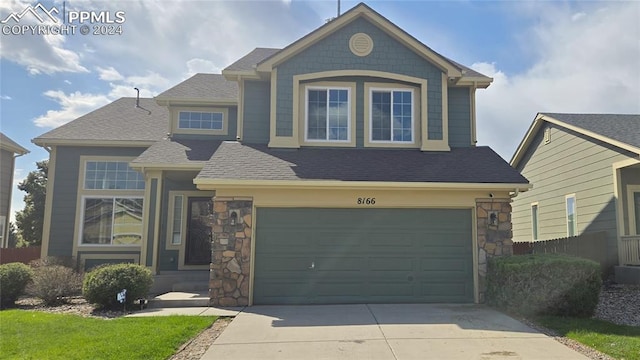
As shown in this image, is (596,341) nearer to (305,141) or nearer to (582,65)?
(305,141)

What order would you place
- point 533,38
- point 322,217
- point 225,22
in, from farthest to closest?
1. point 533,38
2. point 225,22
3. point 322,217

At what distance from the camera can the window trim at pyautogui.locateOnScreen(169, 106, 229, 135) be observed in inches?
530

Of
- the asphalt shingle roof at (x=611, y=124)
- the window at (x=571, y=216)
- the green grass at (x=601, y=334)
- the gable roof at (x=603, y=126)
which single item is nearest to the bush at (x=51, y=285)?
the green grass at (x=601, y=334)

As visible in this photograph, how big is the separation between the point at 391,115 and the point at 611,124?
8212 millimetres

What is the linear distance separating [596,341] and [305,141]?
7303 mm

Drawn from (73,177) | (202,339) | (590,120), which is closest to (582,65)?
(590,120)

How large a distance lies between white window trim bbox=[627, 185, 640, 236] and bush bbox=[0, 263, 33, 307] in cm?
1613

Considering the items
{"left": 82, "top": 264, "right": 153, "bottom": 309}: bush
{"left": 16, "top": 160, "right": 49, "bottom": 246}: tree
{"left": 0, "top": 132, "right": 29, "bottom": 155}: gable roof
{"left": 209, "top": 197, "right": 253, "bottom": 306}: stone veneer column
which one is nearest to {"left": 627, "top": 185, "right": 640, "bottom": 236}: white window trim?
{"left": 209, "top": 197, "right": 253, "bottom": 306}: stone veneer column

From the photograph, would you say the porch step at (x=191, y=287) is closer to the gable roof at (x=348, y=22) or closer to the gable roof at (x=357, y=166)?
the gable roof at (x=357, y=166)

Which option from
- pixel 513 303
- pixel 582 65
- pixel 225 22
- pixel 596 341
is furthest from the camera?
pixel 582 65

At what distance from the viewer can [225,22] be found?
1091cm

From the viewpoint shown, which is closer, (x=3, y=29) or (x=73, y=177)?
(x=3, y=29)

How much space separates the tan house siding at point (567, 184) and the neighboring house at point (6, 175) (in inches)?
803

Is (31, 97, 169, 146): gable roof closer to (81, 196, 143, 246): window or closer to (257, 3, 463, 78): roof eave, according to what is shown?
(81, 196, 143, 246): window
